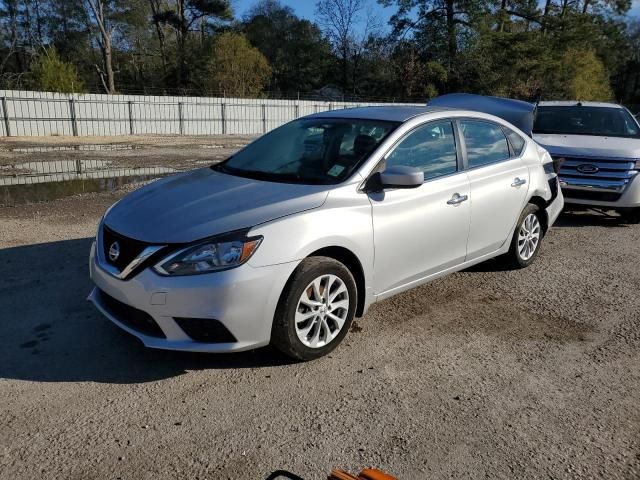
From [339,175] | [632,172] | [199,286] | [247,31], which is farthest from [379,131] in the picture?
[247,31]

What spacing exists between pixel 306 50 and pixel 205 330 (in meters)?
56.7

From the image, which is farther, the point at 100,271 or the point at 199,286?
the point at 100,271

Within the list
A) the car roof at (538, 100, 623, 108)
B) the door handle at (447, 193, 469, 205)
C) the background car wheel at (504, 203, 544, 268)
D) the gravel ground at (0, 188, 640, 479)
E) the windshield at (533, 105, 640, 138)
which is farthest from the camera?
the car roof at (538, 100, 623, 108)

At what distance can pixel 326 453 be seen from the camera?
2.68 metres

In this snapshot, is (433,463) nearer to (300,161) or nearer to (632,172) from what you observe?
(300,161)

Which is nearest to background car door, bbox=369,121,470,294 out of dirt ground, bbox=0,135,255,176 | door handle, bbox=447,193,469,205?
door handle, bbox=447,193,469,205

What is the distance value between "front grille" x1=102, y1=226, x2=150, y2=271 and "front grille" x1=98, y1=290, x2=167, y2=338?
0.23 meters

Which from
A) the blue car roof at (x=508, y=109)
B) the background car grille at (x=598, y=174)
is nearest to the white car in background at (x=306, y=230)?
the blue car roof at (x=508, y=109)

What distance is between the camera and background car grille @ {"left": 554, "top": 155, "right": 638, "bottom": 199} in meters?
7.49

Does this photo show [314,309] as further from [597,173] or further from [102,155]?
[102,155]

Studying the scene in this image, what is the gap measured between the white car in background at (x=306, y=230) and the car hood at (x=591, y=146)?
3299 mm

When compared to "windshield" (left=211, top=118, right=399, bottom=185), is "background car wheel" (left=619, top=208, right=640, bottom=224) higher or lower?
lower

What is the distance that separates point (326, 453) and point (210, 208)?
5.32 ft

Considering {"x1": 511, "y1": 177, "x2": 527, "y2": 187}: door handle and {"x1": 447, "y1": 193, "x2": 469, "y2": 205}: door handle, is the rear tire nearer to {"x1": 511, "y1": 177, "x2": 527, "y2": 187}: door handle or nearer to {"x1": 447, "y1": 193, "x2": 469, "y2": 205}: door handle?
{"x1": 511, "y1": 177, "x2": 527, "y2": 187}: door handle
